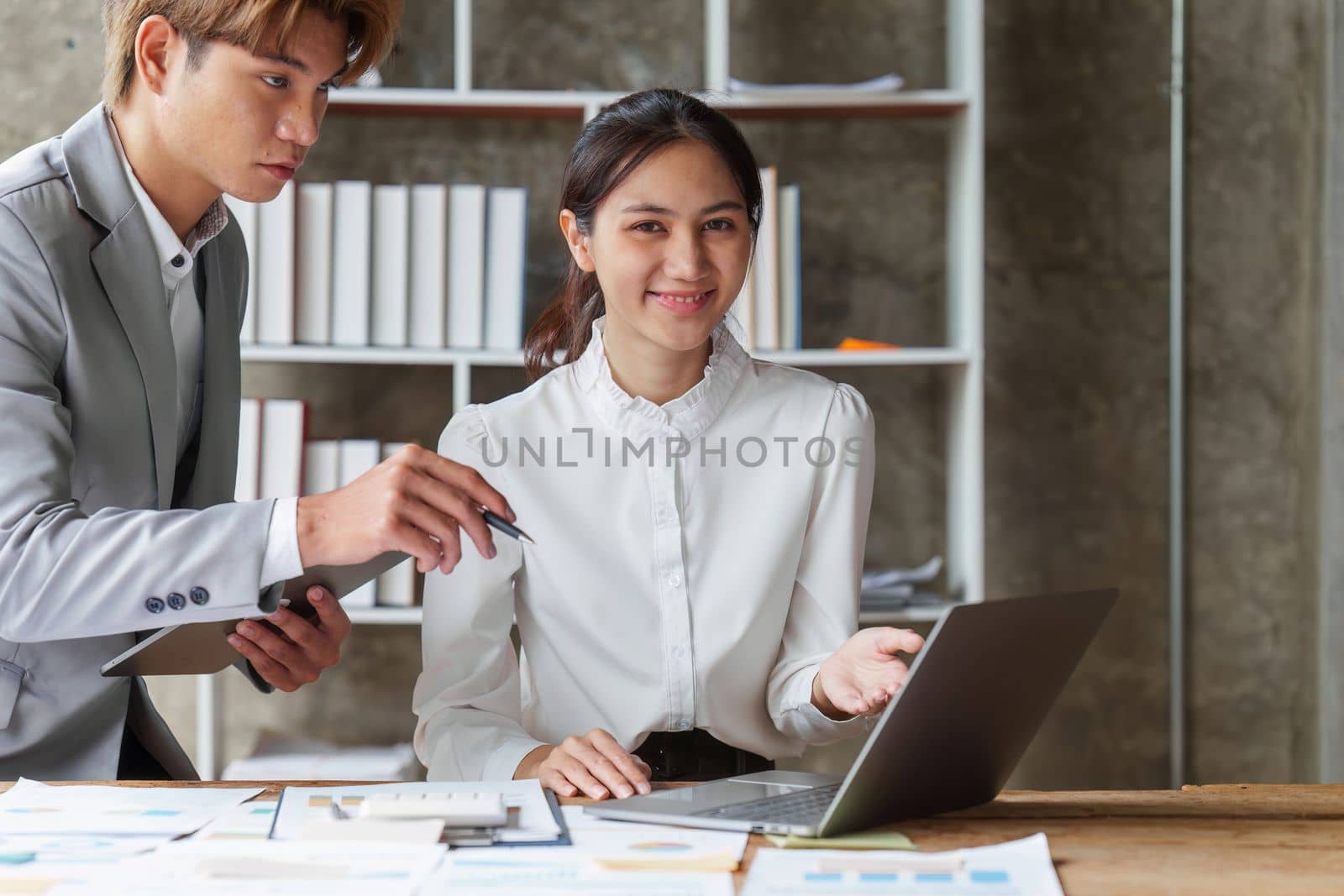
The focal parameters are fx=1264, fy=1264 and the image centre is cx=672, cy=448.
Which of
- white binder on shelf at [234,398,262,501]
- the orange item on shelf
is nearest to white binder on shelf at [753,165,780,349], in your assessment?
the orange item on shelf

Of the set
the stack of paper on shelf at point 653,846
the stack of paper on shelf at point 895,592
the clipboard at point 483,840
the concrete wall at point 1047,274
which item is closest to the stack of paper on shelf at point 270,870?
the clipboard at point 483,840

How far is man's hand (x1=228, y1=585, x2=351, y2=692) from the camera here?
138 cm

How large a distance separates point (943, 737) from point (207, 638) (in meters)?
0.74

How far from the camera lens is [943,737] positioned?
100cm

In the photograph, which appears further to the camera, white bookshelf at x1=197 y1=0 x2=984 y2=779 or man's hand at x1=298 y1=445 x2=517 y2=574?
white bookshelf at x1=197 y1=0 x2=984 y2=779

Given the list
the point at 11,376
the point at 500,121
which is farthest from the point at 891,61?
the point at 11,376

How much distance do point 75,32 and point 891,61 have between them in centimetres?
174

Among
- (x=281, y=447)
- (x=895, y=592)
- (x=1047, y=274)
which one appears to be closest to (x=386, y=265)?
(x=281, y=447)

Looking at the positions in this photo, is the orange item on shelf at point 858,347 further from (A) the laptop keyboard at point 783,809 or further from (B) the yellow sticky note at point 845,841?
(B) the yellow sticky note at point 845,841

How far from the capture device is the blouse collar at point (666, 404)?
1633mm

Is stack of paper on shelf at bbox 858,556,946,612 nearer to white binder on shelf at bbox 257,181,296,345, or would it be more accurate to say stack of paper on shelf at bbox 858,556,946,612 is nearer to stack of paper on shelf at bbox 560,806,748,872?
white binder on shelf at bbox 257,181,296,345

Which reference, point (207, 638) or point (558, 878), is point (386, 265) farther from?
point (558, 878)

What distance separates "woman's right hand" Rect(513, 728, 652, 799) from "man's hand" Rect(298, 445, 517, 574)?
8.5 inches

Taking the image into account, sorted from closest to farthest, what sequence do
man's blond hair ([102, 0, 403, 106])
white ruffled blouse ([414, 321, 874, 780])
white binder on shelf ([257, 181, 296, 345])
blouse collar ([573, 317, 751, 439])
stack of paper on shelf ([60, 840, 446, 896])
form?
stack of paper on shelf ([60, 840, 446, 896]) < man's blond hair ([102, 0, 403, 106]) < white ruffled blouse ([414, 321, 874, 780]) < blouse collar ([573, 317, 751, 439]) < white binder on shelf ([257, 181, 296, 345])
